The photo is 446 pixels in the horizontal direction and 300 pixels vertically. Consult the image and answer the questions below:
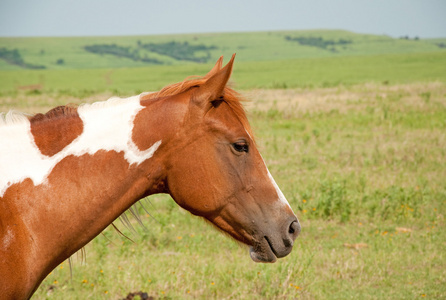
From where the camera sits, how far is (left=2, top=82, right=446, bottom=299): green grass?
5.31 metres

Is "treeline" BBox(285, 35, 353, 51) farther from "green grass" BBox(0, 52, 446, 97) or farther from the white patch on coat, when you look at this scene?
the white patch on coat

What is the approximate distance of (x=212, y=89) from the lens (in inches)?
→ 106

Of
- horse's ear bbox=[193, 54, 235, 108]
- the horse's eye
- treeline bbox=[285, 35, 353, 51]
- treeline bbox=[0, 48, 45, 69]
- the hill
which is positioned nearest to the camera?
horse's ear bbox=[193, 54, 235, 108]

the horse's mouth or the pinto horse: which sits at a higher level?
the pinto horse

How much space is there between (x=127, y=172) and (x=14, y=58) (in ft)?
391

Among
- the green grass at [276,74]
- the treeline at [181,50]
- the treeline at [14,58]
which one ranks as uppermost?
the green grass at [276,74]

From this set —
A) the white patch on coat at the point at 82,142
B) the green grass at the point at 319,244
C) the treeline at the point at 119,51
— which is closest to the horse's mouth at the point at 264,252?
the green grass at the point at 319,244

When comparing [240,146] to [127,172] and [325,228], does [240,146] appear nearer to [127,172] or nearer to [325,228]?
[127,172]

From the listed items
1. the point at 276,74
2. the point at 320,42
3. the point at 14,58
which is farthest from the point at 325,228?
the point at 320,42

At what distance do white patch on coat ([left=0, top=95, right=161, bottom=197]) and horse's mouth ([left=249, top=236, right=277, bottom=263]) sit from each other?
2.66ft

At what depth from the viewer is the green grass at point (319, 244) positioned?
5.31 meters

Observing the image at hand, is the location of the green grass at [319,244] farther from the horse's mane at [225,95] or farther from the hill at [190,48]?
the hill at [190,48]

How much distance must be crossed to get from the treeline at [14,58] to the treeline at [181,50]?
115 ft

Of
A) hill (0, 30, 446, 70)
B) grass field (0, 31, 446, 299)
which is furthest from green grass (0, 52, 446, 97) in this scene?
grass field (0, 31, 446, 299)
